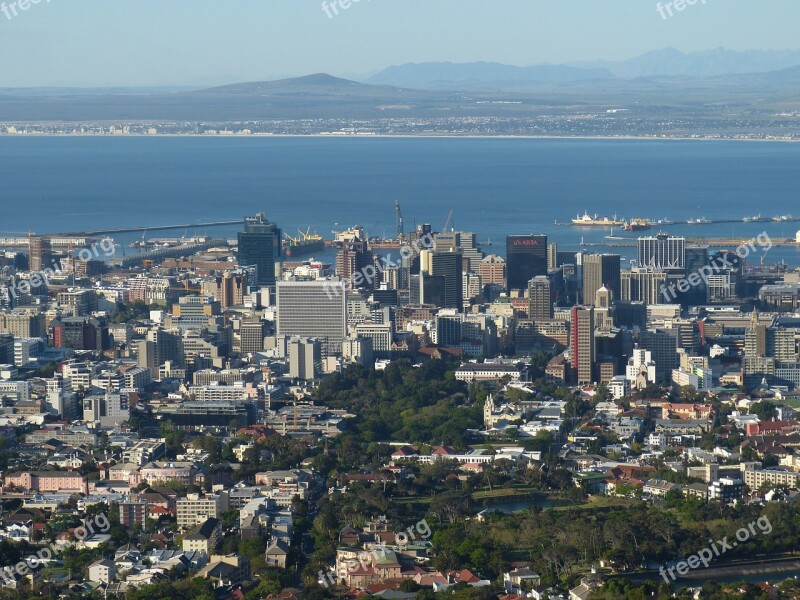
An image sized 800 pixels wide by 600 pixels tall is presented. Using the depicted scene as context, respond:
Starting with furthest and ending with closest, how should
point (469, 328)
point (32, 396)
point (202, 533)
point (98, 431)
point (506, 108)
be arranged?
point (506, 108) < point (469, 328) < point (32, 396) < point (98, 431) < point (202, 533)

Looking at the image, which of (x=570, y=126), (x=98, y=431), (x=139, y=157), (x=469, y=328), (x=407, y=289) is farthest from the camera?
(x=570, y=126)

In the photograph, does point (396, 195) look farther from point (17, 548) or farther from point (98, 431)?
point (17, 548)

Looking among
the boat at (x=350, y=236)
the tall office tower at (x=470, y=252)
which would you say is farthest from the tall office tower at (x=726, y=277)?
the boat at (x=350, y=236)

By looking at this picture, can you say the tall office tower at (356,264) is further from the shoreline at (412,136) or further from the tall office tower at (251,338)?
the shoreline at (412,136)

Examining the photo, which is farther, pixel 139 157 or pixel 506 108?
pixel 506 108

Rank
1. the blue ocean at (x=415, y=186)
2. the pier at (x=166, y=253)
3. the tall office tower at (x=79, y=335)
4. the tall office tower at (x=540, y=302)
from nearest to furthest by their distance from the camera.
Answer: the tall office tower at (x=79, y=335) → the tall office tower at (x=540, y=302) → the pier at (x=166, y=253) → the blue ocean at (x=415, y=186)

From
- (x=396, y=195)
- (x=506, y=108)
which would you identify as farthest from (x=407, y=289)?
(x=506, y=108)

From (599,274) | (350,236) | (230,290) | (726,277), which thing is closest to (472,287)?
(599,274)
